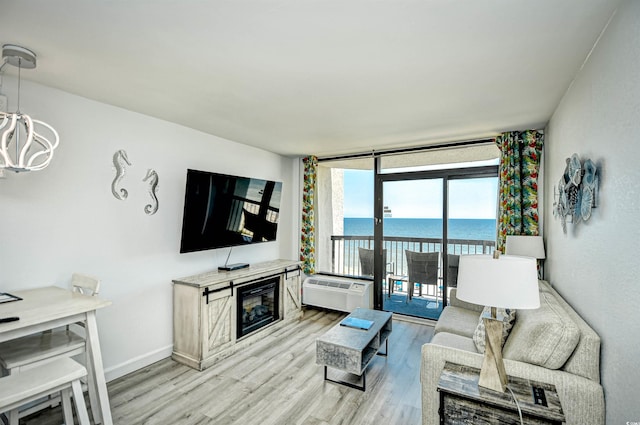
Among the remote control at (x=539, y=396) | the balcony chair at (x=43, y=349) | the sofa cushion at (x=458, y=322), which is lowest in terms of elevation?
the sofa cushion at (x=458, y=322)

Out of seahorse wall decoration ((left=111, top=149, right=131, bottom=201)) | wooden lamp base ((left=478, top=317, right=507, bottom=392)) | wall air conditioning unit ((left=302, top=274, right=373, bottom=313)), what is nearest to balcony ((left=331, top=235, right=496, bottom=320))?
wall air conditioning unit ((left=302, top=274, right=373, bottom=313))

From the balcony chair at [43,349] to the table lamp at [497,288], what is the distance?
2.44 metres

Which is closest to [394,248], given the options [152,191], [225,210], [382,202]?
[382,202]

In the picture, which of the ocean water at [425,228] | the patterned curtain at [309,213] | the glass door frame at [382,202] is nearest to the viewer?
the ocean water at [425,228]

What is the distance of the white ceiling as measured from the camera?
1.45 meters

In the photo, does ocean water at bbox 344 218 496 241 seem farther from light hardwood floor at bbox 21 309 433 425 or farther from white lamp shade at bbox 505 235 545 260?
light hardwood floor at bbox 21 309 433 425

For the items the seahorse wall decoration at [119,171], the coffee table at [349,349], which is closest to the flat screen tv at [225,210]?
the seahorse wall decoration at [119,171]

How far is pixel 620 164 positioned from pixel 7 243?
3.74 metres

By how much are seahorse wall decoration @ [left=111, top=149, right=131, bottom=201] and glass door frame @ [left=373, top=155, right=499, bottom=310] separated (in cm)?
319

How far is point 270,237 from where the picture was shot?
4363 mm

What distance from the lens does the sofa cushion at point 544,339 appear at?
5.52ft

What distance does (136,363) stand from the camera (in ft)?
9.55

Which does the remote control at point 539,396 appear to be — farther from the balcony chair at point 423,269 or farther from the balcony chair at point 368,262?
the balcony chair at point 368,262

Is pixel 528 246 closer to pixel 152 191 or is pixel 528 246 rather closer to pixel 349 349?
pixel 349 349
